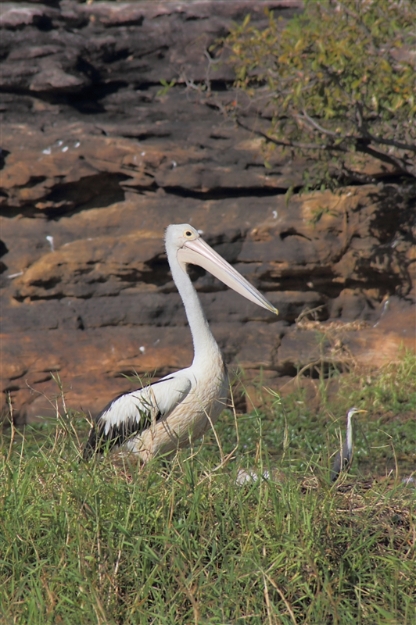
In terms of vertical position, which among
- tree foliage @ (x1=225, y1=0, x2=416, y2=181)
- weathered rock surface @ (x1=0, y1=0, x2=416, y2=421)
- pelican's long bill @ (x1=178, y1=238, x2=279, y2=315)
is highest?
tree foliage @ (x1=225, y1=0, x2=416, y2=181)

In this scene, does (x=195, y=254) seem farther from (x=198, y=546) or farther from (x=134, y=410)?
(x=198, y=546)

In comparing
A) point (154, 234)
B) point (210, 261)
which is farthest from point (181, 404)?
point (154, 234)

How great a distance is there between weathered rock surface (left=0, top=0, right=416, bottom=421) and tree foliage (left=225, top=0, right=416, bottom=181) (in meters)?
1.05

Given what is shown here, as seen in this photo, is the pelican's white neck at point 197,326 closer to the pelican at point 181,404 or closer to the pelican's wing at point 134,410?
the pelican at point 181,404

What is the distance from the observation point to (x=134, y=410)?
4582mm

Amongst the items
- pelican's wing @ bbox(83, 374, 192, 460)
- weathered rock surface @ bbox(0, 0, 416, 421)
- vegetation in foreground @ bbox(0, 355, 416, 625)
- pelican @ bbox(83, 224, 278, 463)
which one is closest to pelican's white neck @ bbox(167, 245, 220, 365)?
pelican @ bbox(83, 224, 278, 463)

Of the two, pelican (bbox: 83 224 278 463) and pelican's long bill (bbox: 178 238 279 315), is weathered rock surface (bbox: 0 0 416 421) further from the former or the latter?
pelican (bbox: 83 224 278 463)

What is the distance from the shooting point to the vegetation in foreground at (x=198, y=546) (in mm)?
2830

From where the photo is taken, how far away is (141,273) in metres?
7.65

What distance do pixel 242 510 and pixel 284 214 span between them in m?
4.70

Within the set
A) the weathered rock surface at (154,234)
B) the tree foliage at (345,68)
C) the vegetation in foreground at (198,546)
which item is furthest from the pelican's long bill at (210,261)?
the weathered rock surface at (154,234)

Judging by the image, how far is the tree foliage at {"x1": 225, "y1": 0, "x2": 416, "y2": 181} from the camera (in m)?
5.61

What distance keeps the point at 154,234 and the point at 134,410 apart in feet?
10.8

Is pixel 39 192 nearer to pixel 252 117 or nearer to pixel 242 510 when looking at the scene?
pixel 252 117
